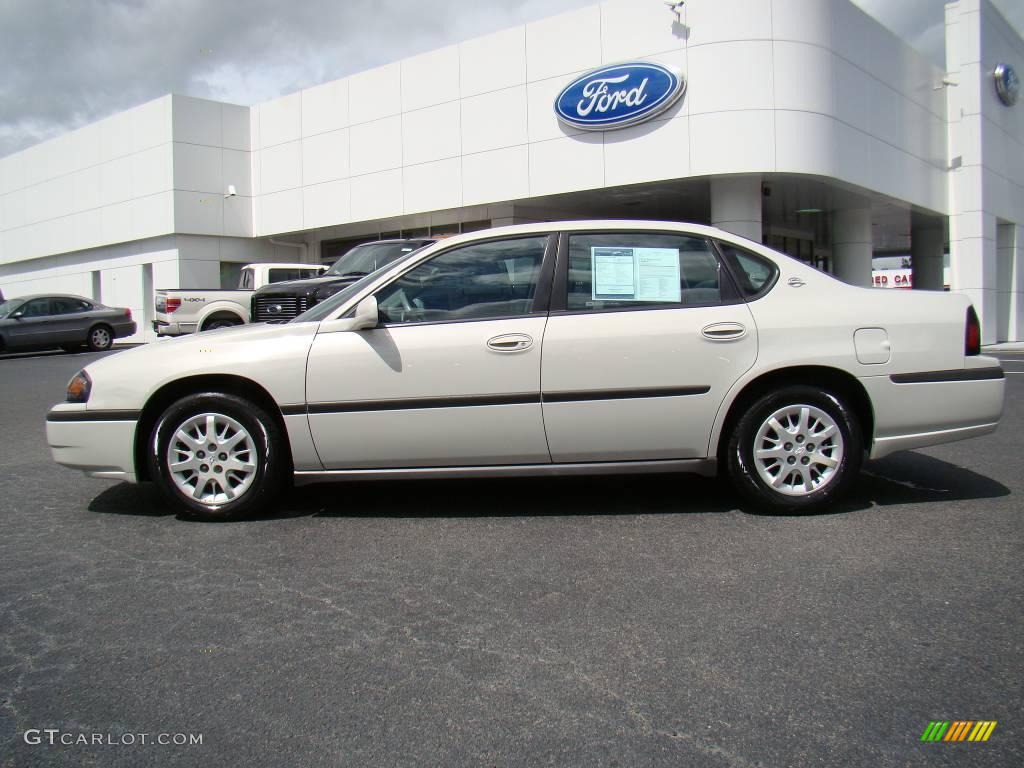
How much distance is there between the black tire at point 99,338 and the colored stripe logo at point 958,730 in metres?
21.1

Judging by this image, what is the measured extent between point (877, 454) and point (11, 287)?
38.5 metres

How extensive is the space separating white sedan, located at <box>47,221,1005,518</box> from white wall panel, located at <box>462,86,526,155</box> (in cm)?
1558

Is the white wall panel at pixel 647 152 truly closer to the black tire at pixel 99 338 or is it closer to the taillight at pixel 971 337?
the black tire at pixel 99 338

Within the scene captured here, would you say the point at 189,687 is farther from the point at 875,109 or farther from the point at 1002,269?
the point at 1002,269

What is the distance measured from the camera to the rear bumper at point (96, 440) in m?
4.52

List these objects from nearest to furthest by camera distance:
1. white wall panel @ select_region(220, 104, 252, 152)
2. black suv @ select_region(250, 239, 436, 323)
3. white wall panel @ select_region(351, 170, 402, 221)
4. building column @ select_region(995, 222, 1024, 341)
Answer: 1. black suv @ select_region(250, 239, 436, 323)
2. white wall panel @ select_region(351, 170, 402, 221)
3. building column @ select_region(995, 222, 1024, 341)
4. white wall panel @ select_region(220, 104, 252, 152)

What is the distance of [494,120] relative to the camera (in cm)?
1970

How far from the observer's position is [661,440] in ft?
14.5

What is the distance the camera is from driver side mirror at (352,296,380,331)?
4.36 metres

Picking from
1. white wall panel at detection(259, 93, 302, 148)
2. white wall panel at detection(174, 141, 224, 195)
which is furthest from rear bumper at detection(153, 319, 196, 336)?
white wall panel at detection(174, 141, 224, 195)

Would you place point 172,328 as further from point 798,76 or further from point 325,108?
A: point 798,76

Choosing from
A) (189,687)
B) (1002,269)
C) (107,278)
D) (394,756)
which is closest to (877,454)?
(394,756)
